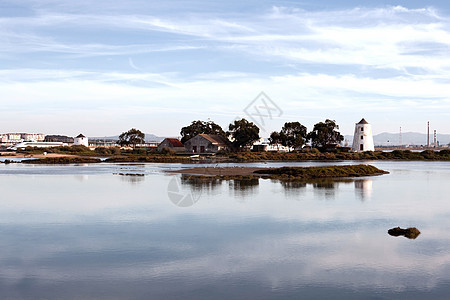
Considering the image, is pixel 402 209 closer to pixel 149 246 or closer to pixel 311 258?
pixel 311 258

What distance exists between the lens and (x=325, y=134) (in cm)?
9619

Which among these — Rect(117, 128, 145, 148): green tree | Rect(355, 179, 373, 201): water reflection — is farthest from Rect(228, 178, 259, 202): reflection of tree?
Rect(117, 128, 145, 148): green tree

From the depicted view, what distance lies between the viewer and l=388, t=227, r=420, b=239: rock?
52.2 feet

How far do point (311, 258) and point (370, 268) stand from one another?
5.35 feet

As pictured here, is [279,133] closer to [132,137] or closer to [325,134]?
[325,134]

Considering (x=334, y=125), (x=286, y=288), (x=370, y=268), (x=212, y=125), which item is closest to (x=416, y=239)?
(x=370, y=268)

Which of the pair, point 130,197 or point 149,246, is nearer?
point 149,246

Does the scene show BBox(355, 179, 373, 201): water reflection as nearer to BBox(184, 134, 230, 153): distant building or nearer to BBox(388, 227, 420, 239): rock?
BBox(388, 227, 420, 239): rock

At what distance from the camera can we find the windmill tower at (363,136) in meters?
92.5

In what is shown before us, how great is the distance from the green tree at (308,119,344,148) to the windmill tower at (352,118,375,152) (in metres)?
4.46

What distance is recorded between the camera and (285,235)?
52.4ft

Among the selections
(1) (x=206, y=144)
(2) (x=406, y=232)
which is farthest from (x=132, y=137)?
(2) (x=406, y=232)

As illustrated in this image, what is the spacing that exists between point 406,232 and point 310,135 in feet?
272

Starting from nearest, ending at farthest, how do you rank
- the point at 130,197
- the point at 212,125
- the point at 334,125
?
the point at 130,197 < the point at 334,125 < the point at 212,125
